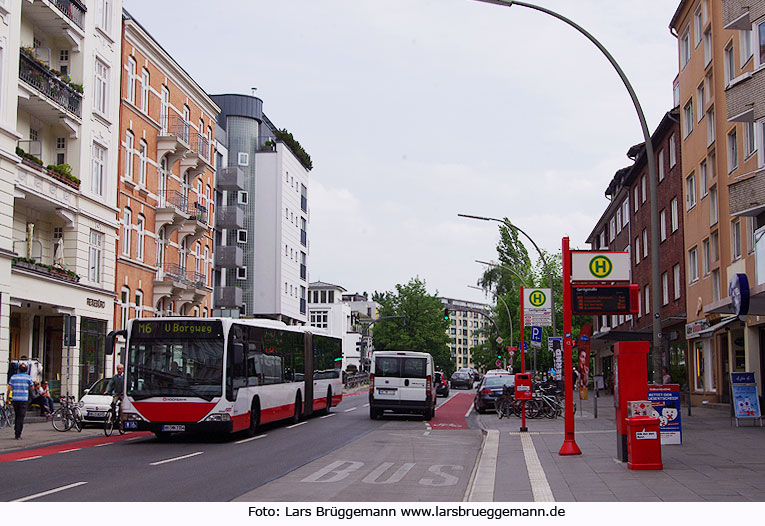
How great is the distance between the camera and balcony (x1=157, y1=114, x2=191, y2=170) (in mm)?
44812

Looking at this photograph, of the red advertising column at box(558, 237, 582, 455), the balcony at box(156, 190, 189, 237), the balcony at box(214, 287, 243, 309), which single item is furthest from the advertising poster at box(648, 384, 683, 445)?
the balcony at box(214, 287, 243, 309)

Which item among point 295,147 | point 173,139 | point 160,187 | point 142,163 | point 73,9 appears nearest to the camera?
point 73,9

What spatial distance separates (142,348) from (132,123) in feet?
76.3

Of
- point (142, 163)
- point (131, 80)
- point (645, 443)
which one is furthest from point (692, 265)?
point (645, 443)

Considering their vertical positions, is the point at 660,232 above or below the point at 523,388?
above

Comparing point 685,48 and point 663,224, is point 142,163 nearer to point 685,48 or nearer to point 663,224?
point 685,48

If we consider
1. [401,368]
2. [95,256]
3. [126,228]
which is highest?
[126,228]

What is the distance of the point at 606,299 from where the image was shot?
16547 mm

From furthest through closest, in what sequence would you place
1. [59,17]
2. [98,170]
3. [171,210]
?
[171,210] < [98,170] < [59,17]

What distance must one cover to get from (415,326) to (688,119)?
72704 mm

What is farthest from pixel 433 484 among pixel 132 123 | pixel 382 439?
pixel 132 123

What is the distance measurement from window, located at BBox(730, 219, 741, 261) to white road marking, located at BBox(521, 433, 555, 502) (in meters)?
16.5

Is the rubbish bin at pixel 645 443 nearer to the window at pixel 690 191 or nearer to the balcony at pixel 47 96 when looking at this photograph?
the balcony at pixel 47 96

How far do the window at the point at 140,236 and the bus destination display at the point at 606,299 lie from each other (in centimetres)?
2949
